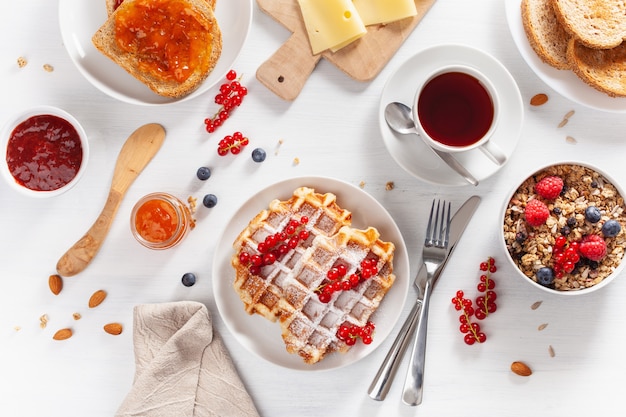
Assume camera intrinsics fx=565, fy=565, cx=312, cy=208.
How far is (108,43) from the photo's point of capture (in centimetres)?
213

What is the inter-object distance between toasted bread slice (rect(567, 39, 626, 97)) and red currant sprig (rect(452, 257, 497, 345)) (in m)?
0.77

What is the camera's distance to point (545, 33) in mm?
2160

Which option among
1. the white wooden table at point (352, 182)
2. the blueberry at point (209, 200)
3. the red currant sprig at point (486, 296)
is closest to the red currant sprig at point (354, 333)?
the white wooden table at point (352, 182)

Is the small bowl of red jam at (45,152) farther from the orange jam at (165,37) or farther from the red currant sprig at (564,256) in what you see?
the red currant sprig at (564,256)

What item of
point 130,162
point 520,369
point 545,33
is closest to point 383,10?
point 545,33

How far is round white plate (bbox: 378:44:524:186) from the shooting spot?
2125 millimetres

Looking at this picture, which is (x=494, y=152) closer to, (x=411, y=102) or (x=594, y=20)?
(x=411, y=102)

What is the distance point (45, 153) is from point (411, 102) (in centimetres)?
141

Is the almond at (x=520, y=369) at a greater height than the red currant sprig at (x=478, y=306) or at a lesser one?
lesser

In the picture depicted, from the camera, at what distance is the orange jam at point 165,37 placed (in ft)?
6.82

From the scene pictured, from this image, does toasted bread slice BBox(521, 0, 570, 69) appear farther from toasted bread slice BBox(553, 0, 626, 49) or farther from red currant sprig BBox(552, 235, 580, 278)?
red currant sprig BBox(552, 235, 580, 278)

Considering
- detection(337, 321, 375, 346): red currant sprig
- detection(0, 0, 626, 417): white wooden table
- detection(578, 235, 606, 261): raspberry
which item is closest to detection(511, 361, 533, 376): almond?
detection(0, 0, 626, 417): white wooden table

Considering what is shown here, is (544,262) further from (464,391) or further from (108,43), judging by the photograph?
(108,43)

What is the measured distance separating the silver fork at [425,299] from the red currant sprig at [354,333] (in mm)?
254
